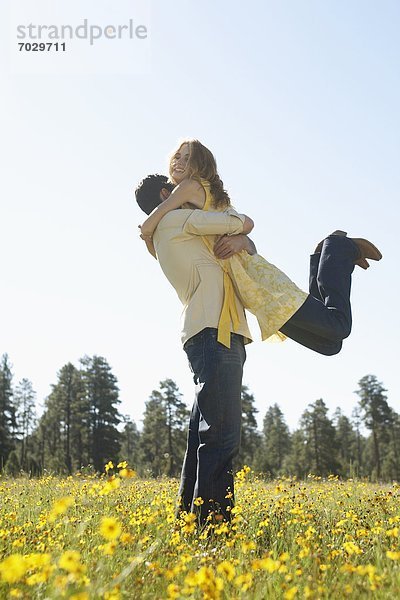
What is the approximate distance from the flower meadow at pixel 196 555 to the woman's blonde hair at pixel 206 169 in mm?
2373

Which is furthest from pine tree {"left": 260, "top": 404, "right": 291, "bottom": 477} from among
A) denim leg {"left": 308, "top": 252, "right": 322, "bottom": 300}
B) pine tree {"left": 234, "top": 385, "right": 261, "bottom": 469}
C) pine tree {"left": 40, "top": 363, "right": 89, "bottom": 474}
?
denim leg {"left": 308, "top": 252, "right": 322, "bottom": 300}

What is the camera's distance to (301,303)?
489 cm

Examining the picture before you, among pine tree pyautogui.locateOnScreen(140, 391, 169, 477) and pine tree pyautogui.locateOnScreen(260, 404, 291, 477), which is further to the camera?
→ pine tree pyautogui.locateOnScreen(260, 404, 291, 477)

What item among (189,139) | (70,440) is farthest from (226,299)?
(70,440)

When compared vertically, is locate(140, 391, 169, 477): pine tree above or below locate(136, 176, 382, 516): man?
above

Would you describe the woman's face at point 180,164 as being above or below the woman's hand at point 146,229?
above

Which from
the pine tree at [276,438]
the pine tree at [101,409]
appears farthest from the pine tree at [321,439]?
the pine tree at [101,409]

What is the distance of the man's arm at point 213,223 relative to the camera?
4.68 meters

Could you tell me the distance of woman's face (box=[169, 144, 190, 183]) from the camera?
16.5 feet

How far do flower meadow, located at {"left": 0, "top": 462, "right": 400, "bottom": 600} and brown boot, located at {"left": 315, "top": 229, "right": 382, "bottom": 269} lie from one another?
80.4 inches

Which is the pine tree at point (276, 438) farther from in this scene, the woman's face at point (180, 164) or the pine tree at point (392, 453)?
the woman's face at point (180, 164)

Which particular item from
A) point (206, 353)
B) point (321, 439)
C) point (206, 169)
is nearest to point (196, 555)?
point (206, 353)

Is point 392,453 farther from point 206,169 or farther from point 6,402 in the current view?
point 206,169

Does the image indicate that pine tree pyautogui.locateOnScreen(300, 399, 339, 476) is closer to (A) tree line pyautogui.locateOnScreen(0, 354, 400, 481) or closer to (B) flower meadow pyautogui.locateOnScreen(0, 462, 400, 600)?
(A) tree line pyautogui.locateOnScreen(0, 354, 400, 481)
